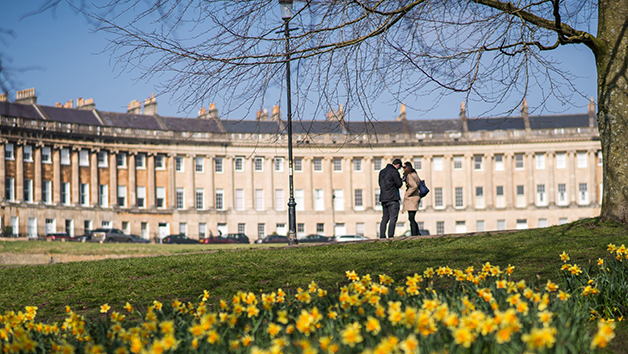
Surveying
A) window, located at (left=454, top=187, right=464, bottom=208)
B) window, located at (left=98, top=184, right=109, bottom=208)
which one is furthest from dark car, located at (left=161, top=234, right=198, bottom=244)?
window, located at (left=454, top=187, right=464, bottom=208)

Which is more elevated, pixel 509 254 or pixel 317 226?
pixel 509 254

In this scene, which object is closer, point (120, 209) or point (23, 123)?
point (23, 123)

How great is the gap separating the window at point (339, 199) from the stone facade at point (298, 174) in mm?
176

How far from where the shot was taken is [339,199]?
3452 inches

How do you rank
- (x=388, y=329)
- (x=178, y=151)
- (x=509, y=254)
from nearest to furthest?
(x=388, y=329)
(x=509, y=254)
(x=178, y=151)

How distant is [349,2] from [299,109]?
1389 mm

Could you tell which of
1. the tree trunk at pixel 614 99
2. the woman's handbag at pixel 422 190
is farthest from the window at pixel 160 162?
the tree trunk at pixel 614 99

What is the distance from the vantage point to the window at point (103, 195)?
7650 centimetres

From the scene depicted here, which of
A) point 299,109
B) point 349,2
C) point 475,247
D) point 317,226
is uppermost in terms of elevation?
point 349,2

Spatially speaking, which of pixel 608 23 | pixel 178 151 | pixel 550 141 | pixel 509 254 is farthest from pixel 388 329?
pixel 550 141

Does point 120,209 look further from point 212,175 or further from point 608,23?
point 608,23

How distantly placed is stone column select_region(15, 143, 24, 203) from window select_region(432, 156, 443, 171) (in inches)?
1795

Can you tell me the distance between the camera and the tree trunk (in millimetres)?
13266

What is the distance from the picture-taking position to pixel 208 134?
3285 inches
